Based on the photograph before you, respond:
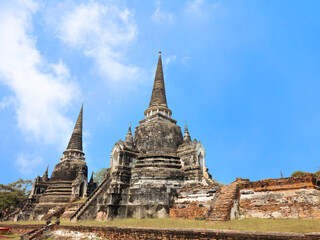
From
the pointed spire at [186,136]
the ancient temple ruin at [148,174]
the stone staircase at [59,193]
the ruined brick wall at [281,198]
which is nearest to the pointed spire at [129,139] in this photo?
the ancient temple ruin at [148,174]

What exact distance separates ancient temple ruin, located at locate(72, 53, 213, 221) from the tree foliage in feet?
76.1

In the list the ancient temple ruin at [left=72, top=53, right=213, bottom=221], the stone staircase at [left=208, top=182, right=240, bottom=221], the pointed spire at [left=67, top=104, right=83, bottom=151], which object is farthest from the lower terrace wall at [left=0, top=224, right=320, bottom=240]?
the pointed spire at [left=67, top=104, right=83, bottom=151]

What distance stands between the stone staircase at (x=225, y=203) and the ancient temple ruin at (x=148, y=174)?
4.42 meters

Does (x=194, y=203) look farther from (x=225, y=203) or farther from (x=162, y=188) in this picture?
(x=162, y=188)

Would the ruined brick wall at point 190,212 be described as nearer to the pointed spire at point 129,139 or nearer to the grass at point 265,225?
the grass at point 265,225

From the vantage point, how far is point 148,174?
55.8ft

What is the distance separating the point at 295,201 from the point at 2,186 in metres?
40.9

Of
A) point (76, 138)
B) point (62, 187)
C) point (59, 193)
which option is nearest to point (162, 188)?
point (59, 193)

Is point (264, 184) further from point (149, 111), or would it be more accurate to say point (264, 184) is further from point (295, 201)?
point (149, 111)

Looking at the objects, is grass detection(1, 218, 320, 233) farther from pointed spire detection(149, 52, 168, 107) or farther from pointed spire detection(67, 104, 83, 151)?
pointed spire detection(67, 104, 83, 151)

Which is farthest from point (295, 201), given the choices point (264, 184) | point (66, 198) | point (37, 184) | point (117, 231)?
point (37, 184)

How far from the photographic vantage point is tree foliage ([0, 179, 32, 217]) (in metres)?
33.4

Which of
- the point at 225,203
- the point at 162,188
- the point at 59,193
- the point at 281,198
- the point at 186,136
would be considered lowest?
the point at 225,203

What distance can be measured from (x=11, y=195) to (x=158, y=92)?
28012 millimetres
